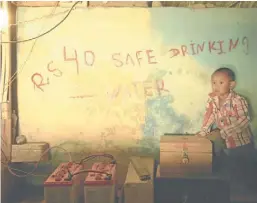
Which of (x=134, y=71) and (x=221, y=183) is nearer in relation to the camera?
(x=221, y=183)

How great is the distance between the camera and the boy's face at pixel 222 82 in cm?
407

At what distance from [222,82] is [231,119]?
0.48 meters

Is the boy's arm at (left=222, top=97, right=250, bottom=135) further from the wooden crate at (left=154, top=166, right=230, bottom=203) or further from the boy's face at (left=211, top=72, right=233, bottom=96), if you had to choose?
the wooden crate at (left=154, top=166, right=230, bottom=203)

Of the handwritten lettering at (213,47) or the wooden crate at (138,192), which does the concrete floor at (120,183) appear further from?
the handwritten lettering at (213,47)

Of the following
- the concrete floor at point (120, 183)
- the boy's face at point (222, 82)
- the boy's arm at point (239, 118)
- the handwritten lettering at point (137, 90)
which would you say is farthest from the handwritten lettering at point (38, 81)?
the boy's arm at point (239, 118)

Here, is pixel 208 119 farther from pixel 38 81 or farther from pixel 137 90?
pixel 38 81

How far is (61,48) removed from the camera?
4125 mm

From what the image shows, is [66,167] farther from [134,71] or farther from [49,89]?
[134,71]

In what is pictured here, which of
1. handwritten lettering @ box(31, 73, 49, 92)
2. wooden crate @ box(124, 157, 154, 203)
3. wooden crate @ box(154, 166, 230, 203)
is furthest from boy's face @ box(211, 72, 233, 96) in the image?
handwritten lettering @ box(31, 73, 49, 92)

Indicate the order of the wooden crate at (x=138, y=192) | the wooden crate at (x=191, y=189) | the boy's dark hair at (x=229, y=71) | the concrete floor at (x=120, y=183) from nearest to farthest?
the wooden crate at (x=138, y=192) < the wooden crate at (x=191, y=189) < the concrete floor at (x=120, y=183) < the boy's dark hair at (x=229, y=71)

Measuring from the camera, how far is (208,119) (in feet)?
13.5

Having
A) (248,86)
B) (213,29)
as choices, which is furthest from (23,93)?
(248,86)

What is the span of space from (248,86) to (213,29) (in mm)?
837

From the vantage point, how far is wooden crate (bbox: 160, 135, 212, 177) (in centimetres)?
355
